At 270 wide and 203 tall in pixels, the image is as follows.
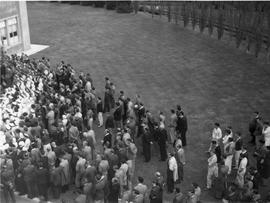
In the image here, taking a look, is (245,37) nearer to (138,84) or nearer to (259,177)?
(138,84)

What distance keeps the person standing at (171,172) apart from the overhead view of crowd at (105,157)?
0.11 feet

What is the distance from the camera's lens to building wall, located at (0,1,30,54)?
93.3 ft

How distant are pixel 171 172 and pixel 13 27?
1950cm

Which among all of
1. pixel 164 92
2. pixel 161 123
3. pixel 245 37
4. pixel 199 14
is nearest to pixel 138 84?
pixel 164 92

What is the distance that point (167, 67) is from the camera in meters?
26.6

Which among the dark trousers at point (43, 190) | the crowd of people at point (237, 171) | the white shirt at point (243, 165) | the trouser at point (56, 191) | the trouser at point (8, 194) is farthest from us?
the trouser at point (56, 191)

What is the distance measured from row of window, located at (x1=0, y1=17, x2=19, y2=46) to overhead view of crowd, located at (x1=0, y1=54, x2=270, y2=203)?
1078 centimetres

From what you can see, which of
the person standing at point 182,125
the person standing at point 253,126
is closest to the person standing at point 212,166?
the person standing at point 182,125

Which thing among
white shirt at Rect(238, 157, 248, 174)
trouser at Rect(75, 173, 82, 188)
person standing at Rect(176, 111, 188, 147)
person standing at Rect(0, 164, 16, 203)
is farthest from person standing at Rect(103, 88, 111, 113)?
white shirt at Rect(238, 157, 248, 174)

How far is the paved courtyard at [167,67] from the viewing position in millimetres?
19594

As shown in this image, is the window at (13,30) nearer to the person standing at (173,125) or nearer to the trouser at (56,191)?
the person standing at (173,125)

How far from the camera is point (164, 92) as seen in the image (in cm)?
2292

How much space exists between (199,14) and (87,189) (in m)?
23.4

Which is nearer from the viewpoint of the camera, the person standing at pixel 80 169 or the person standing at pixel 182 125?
the person standing at pixel 80 169
